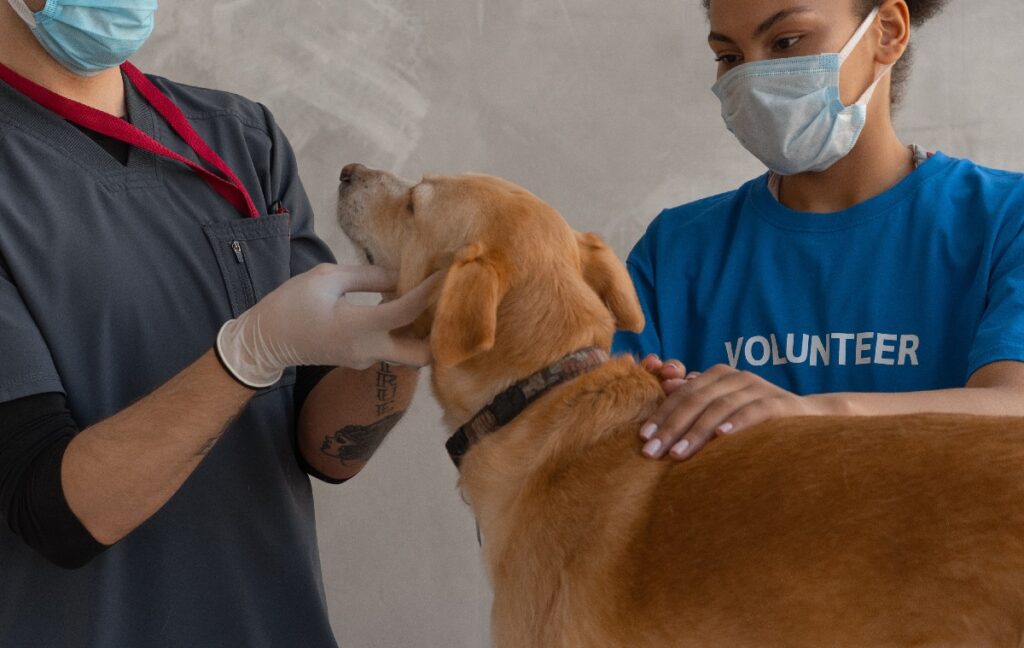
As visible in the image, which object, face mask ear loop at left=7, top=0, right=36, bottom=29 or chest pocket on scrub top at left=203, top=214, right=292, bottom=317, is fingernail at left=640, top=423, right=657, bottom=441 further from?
face mask ear loop at left=7, top=0, right=36, bottom=29

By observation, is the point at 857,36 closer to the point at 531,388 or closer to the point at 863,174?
the point at 863,174

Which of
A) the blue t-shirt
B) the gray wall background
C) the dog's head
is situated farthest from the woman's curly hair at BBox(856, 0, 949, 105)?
the gray wall background

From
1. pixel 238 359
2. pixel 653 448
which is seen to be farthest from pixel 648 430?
pixel 238 359

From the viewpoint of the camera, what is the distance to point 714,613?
0.99m

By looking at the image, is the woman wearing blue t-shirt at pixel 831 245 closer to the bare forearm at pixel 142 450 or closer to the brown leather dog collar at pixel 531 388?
the brown leather dog collar at pixel 531 388

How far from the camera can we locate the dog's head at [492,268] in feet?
3.83

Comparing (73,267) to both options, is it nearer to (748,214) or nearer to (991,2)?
(748,214)

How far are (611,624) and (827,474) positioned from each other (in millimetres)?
291

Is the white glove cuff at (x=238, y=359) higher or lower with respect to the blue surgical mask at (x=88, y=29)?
lower

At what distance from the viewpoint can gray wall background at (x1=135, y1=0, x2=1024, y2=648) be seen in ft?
7.76

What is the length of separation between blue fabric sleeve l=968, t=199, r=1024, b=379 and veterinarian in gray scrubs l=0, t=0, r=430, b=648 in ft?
2.33

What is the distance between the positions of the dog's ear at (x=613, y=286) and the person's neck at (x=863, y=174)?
0.32 meters

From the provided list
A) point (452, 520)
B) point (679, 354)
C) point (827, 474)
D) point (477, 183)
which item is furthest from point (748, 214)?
point (452, 520)

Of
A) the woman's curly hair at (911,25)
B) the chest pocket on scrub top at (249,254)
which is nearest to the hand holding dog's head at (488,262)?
the chest pocket on scrub top at (249,254)
